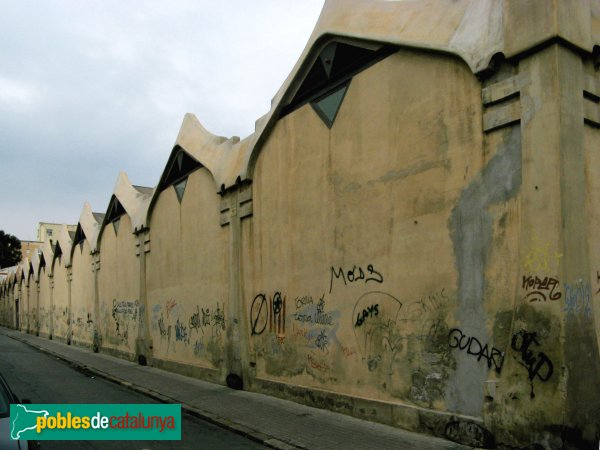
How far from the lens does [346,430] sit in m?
7.84

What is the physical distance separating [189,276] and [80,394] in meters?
4.41

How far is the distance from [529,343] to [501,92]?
3106 mm

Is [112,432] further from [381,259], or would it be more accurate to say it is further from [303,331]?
[381,259]

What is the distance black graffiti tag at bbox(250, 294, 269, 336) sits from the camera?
11.6 metres

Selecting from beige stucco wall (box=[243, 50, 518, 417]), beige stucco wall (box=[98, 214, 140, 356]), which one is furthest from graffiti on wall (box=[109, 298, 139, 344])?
beige stucco wall (box=[243, 50, 518, 417])

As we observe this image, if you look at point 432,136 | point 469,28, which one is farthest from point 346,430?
point 469,28

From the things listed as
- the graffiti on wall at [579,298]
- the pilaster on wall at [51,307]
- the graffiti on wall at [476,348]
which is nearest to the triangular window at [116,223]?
the pilaster on wall at [51,307]

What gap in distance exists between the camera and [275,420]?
8828 millimetres

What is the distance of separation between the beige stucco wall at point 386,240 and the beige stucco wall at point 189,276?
2705 millimetres

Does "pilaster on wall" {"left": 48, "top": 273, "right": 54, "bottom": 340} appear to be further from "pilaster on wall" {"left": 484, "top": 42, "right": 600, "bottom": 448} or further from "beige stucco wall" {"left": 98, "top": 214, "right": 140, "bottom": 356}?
"pilaster on wall" {"left": 484, "top": 42, "right": 600, "bottom": 448}

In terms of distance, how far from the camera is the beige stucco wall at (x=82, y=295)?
87.2 feet

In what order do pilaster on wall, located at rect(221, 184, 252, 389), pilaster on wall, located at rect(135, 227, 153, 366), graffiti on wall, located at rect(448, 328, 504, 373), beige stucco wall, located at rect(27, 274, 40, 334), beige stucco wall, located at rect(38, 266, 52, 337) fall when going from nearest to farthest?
graffiti on wall, located at rect(448, 328, 504, 373)
pilaster on wall, located at rect(221, 184, 252, 389)
pilaster on wall, located at rect(135, 227, 153, 366)
beige stucco wall, located at rect(38, 266, 52, 337)
beige stucco wall, located at rect(27, 274, 40, 334)

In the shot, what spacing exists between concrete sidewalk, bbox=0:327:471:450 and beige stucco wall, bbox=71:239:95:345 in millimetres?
13085

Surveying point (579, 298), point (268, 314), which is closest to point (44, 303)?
point (268, 314)
